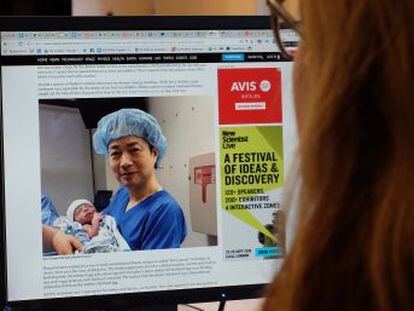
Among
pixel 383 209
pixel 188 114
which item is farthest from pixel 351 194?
pixel 188 114

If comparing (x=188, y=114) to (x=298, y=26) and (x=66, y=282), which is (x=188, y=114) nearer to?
(x=66, y=282)

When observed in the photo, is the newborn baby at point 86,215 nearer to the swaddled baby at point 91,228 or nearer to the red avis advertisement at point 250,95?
the swaddled baby at point 91,228

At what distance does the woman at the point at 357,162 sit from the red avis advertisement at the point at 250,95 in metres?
0.43

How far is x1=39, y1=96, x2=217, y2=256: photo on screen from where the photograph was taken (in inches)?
30.7

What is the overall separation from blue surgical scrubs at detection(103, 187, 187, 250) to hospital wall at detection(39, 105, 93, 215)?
0.20 feet

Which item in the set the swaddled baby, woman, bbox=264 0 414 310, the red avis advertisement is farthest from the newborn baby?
woman, bbox=264 0 414 310

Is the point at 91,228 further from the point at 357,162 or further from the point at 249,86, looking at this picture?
the point at 357,162

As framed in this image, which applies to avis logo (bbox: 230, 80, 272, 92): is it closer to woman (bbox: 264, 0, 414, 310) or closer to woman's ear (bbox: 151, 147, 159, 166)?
woman's ear (bbox: 151, 147, 159, 166)

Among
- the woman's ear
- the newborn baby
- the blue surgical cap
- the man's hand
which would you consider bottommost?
the man's hand

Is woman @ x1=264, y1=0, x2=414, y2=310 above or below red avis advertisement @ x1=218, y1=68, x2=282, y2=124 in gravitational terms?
below

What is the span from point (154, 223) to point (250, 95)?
20 centimetres

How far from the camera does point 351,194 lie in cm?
37

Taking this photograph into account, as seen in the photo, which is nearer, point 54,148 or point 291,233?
point 291,233

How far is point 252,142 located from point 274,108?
0.18 feet
